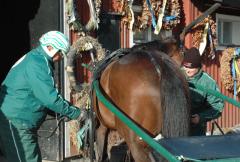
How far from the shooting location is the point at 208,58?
9.84 metres

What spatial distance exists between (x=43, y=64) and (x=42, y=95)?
0.97ft

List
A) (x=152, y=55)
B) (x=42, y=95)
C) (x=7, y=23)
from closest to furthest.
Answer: (x=42, y=95)
(x=152, y=55)
(x=7, y=23)

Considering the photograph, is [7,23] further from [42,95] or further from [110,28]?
[42,95]

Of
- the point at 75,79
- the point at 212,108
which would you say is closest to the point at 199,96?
the point at 212,108

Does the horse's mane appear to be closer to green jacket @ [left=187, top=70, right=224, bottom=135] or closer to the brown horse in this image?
green jacket @ [left=187, top=70, right=224, bottom=135]

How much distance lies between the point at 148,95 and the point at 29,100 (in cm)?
112

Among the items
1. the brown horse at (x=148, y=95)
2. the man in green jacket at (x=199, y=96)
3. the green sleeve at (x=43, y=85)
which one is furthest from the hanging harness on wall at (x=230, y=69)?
the green sleeve at (x=43, y=85)

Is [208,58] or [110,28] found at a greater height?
[110,28]

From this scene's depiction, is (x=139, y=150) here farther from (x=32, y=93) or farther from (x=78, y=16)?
(x=78, y=16)

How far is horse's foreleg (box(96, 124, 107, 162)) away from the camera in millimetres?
5273

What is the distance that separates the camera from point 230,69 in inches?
398

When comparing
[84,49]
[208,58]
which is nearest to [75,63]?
[84,49]

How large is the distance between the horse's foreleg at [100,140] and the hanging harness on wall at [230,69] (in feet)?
17.1

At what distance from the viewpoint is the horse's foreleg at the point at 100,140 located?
527cm
